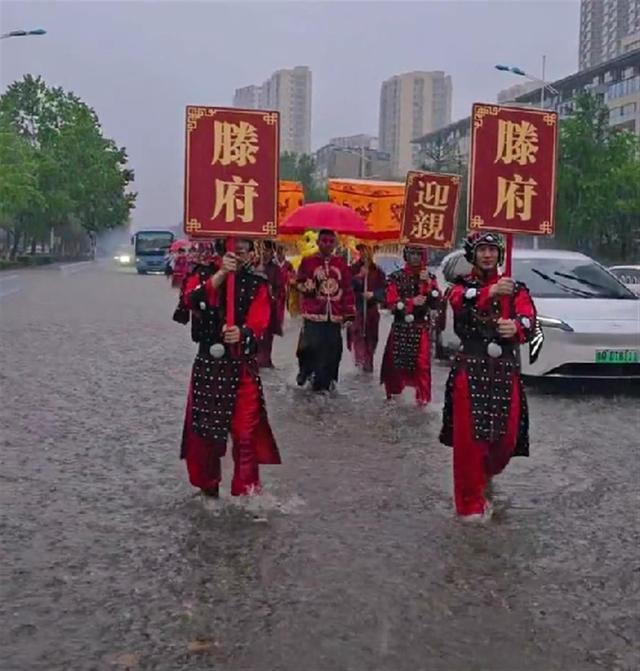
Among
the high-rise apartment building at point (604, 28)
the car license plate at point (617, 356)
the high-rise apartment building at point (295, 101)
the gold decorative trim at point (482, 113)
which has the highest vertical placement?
the high-rise apartment building at point (604, 28)

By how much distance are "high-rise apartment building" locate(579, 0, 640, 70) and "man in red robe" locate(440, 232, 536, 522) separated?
68.1 meters

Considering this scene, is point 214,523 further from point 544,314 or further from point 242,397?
point 544,314

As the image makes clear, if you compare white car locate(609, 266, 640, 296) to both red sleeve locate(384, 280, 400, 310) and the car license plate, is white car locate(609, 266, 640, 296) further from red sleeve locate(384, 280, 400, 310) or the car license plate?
red sleeve locate(384, 280, 400, 310)

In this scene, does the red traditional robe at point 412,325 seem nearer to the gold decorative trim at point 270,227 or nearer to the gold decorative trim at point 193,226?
the gold decorative trim at point 270,227

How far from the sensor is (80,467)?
7.32 meters

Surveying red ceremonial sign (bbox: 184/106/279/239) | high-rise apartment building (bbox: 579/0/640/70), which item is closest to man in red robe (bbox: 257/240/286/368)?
red ceremonial sign (bbox: 184/106/279/239)

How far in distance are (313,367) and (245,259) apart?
4924 millimetres

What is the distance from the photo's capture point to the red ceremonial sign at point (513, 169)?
6.57 metres

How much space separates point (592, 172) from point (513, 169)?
3730 cm

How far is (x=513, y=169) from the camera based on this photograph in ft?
21.8

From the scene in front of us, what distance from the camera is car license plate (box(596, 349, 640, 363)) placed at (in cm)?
1066

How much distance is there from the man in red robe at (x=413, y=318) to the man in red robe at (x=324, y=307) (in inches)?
20.6

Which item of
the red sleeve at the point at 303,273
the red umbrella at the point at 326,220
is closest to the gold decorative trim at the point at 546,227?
the red sleeve at the point at 303,273

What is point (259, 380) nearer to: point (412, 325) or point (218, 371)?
point (218, 371)
